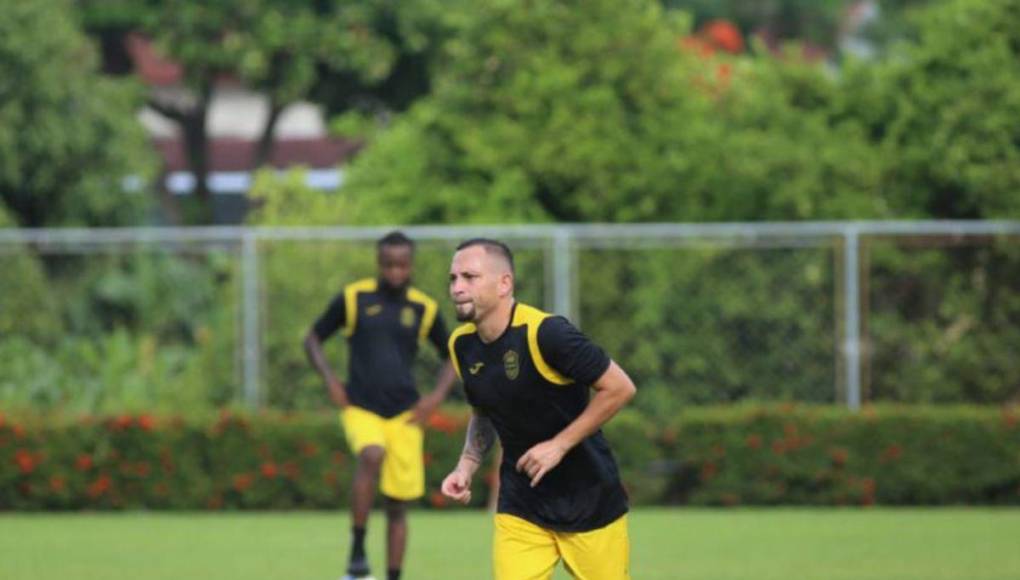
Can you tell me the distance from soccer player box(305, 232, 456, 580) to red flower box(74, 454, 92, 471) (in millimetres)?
7645

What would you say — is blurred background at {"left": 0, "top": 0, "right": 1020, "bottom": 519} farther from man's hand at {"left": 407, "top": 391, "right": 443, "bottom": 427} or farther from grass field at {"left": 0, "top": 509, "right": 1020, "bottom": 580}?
man's hand at {"left": 407, "top": 391, "right": 443, "bottom": 427}

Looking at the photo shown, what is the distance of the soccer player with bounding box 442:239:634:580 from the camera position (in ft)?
31.9

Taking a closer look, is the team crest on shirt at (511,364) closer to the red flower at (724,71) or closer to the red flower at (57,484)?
the red flower at (57,484)

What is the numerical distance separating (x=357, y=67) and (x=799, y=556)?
831 inches

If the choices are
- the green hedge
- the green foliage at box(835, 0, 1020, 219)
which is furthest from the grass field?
the green foliage at box(835, 0, 1020, 219)

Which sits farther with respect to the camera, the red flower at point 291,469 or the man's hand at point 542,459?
the red flower at point 291,469

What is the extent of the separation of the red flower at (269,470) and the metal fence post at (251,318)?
1246mm

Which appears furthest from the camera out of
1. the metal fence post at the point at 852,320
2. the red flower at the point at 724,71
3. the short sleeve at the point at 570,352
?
the red flower at the point at 724,71

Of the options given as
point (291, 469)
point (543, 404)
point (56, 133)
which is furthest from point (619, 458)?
point (543, 404)

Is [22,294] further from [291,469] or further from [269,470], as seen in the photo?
[291,469]

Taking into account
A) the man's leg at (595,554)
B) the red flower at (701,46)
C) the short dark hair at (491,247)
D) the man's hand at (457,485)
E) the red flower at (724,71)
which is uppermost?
the red flower at (701,46)

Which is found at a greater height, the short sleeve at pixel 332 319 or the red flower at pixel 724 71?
the red flower at pixel 724 71

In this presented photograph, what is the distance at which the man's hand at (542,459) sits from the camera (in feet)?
31.3

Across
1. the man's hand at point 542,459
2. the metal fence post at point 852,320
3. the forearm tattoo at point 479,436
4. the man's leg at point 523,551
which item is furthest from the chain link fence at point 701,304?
the man's hand at point 542,459
